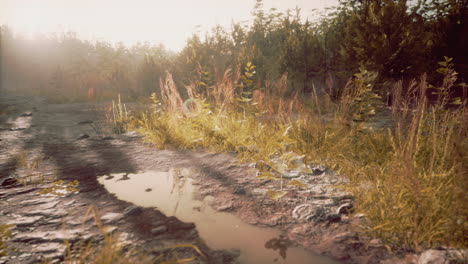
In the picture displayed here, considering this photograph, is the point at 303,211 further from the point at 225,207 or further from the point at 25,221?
the point at 25,221

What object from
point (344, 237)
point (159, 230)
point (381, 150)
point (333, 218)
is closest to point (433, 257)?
point (344, 237)

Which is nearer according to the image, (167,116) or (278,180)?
(278,180)

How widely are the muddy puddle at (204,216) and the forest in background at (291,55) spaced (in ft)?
7.07

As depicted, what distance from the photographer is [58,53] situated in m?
21.7

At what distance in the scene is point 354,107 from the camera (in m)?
3.33

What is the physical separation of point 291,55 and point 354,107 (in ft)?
24.1

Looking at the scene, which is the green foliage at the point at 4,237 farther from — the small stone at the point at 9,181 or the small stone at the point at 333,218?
the small stone at the point at 333,218

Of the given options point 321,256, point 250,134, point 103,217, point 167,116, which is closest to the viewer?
point 321,256

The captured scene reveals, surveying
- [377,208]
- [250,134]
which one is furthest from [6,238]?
[250,134]

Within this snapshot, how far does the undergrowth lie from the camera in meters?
1.43

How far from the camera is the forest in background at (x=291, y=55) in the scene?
587 centimetres

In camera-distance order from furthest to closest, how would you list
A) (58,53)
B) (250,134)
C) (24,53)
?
1. (58,53)
2. (24,53)
3. (250,134)

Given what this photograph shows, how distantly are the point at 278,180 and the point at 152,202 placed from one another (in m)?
1.20

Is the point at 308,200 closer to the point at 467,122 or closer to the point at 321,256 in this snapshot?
the point at 321,256
